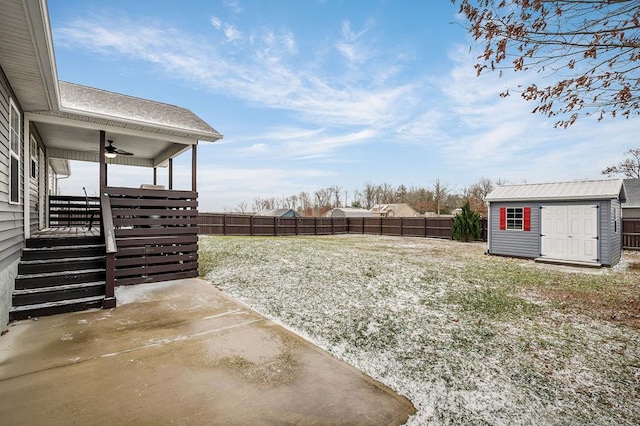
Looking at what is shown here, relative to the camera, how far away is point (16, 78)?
12.7ft

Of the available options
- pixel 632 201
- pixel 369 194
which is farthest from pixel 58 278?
pixel 369 194

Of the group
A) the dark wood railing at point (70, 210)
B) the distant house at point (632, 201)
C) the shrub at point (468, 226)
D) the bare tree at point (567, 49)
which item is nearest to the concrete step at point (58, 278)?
the dark wood railing at point (70, 210)

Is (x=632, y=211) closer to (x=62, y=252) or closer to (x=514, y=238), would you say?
(x=514, y=238)

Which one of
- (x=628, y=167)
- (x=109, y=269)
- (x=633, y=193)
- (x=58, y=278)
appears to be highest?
(x=628, y=167)

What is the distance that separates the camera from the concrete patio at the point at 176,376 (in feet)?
6.68

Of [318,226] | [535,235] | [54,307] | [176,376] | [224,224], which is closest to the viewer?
[176,376]

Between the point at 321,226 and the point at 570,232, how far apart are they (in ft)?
41.6

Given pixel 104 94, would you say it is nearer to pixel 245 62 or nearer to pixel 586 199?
pixel 245 62

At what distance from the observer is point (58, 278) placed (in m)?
4.44

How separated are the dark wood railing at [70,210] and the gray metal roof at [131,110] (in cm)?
342

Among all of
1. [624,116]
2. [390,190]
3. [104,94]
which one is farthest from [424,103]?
[390,190]

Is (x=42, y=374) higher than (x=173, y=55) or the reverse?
the reverse

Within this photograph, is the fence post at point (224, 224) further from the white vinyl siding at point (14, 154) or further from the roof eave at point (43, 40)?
the roof eave at point (43, 40)

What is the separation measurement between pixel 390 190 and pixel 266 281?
55.1m
